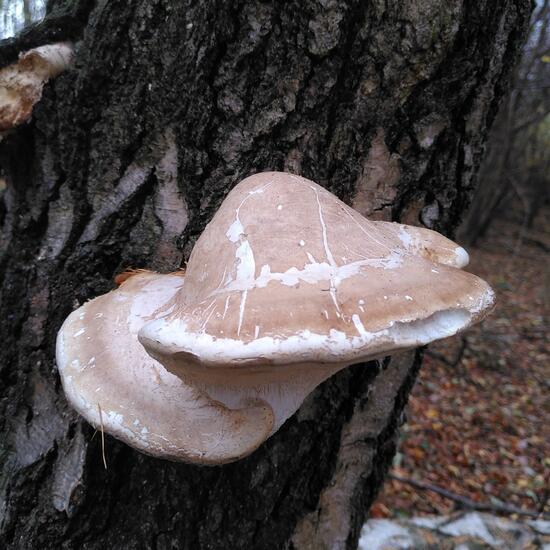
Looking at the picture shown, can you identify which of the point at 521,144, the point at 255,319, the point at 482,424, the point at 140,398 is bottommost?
the point at 482,424

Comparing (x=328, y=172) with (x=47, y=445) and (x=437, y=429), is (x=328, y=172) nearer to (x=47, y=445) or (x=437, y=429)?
(x=47, y=445)

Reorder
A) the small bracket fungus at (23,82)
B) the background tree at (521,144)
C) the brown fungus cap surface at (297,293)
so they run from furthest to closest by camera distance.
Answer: the background tree at (521,144) → the small bracket fungus at (23,82) → the brown fungus cap surface at (297,293)

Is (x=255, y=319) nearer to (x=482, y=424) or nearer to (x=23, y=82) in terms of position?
(x=23, y=82)

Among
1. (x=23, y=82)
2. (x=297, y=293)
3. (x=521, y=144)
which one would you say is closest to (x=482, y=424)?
(x=297, y=293)

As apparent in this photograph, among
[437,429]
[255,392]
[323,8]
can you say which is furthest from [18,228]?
[437,429]

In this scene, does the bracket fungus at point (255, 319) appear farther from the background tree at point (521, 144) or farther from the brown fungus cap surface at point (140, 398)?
the background tree at point (521, 144)

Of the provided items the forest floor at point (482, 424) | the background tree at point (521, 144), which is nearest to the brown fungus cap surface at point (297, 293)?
the forest floor at point (482, 424)
